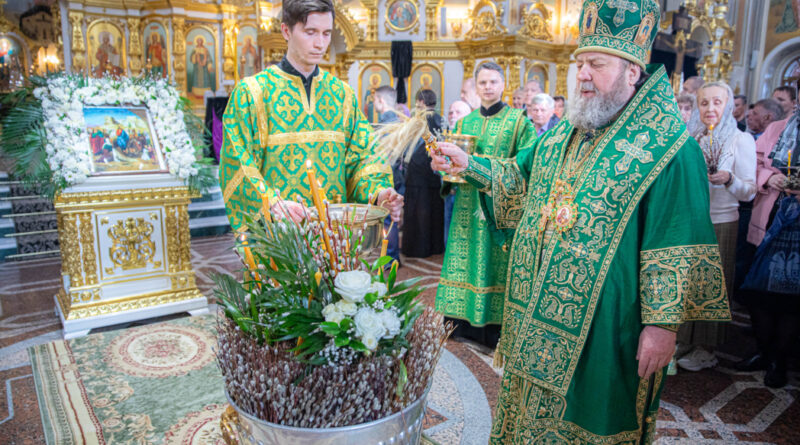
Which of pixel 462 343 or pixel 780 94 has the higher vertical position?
pixel 780 94

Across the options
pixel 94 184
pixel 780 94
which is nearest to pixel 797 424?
pixel 780 94

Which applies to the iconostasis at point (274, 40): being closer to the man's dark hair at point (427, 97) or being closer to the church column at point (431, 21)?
the church column at point (431, 21)

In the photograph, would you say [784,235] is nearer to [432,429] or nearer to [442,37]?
[432,429]

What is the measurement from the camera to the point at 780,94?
18.7 feet

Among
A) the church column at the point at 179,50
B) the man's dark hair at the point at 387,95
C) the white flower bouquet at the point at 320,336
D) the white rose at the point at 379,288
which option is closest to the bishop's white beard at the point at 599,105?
the white flower bouquet at the point at 320,336

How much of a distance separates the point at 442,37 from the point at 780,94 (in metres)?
10.9

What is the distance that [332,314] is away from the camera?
3.36 feet

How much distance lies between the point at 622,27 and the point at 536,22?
47.2 ft

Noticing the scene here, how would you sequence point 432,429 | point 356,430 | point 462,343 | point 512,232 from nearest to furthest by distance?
1. point 356,430
2. point 512,232
3. point 432,429
4. point 462,343

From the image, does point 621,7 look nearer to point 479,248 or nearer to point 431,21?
point 479,248

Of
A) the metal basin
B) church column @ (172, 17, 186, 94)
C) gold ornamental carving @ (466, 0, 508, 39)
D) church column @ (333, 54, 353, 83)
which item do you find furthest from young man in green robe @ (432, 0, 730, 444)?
church column @ (333, 54, 353, 83)

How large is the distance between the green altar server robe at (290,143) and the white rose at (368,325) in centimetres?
123

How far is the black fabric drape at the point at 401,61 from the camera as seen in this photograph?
49.5 feet

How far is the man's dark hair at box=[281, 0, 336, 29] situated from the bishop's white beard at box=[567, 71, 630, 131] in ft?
3.54
